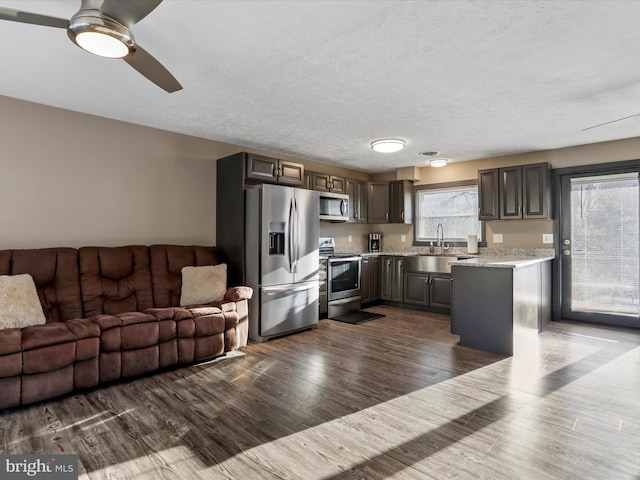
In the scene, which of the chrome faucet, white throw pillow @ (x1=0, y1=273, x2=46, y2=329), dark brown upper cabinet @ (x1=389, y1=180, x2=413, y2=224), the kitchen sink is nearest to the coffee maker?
dark brown upper cabinet @ (x1=389, y1=180, x2=413, y2=224)

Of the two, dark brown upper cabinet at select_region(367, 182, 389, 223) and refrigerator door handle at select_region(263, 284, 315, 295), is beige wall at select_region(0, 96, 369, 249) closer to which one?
refrigerator door handle at select_region(263, 284, 315, 295)

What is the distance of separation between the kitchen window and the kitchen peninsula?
1.75 metres

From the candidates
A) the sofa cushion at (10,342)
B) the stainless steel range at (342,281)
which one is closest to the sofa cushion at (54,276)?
the sofa cushion at (10,342)

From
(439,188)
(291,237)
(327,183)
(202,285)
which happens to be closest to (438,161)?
(439,188)

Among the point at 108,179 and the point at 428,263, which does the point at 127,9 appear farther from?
the point at 428,263

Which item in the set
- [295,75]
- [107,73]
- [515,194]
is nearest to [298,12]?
[295,75]

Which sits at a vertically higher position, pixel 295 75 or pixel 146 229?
pixel 295 75

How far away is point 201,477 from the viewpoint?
1802 millimetres

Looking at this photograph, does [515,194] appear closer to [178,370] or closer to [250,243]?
[250,243]

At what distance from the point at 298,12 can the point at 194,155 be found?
2.91m

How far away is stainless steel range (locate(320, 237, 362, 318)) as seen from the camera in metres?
5.33

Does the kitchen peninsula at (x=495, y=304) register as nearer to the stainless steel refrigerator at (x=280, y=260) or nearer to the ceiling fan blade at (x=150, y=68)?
the stainless steel refrigerator at (x=280, y=260)

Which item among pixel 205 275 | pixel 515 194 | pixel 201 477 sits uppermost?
pixel 515 194

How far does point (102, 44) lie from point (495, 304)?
12.7ft
